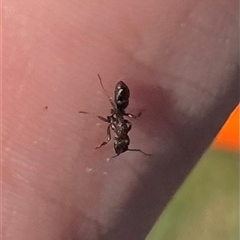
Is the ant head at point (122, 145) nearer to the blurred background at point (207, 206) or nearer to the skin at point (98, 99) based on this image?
the skin at point (98, 99)

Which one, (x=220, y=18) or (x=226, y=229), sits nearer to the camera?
(x=220, y=18)

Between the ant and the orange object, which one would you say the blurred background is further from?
the ant

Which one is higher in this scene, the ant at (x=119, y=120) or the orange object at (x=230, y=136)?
the ant at (x=119, y=120)

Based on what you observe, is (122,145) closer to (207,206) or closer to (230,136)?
(207,206)

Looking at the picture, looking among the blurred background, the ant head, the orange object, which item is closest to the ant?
the ant head

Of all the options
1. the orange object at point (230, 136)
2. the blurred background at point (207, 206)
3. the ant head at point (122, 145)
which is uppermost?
the ant head at point (122, 145)

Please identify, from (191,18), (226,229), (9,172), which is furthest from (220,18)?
(226,229)

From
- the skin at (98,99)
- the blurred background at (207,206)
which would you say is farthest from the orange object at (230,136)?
the skin at (98,99)

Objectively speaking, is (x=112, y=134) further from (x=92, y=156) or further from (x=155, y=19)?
(x=155, y=19)
